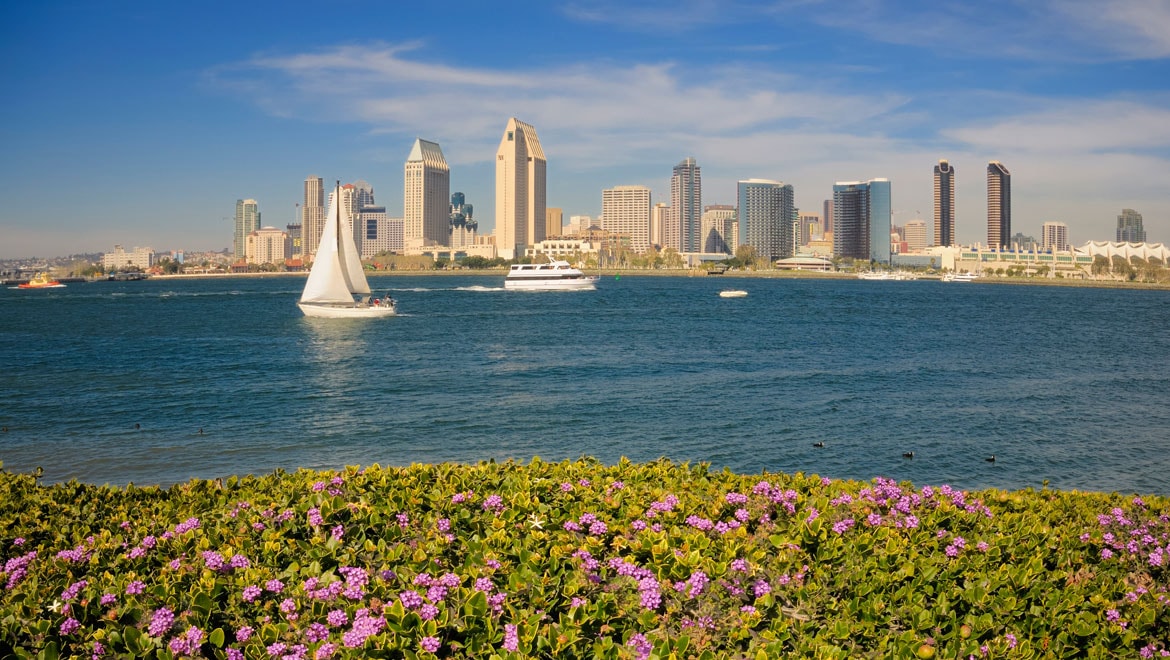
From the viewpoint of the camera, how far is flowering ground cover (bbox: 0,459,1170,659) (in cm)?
576

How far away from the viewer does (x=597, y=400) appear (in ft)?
99.1

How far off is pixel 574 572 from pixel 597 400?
23630 millimetres

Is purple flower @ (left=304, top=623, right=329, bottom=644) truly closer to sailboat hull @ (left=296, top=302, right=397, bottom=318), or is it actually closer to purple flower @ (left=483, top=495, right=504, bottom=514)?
purple flower @ (left=483, top=495, right=504, bottom=514)

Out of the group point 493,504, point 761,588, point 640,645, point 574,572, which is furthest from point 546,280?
point 640,645

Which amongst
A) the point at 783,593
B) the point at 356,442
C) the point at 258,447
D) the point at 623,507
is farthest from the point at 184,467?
the point at 783,593

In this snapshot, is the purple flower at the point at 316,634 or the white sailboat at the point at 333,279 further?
the white sailboat at the point at 333,279

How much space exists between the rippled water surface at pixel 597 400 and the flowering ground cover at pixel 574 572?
476 inches

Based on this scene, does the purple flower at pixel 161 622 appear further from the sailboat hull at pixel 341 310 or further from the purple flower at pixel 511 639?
the sailboat hull at pixel 341 310

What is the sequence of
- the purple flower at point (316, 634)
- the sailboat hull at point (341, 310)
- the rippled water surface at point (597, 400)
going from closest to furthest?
the purple flower at point (316, 634)
the rippled water surface at point (597, 400)
the sailboat hull at point (341, 310)

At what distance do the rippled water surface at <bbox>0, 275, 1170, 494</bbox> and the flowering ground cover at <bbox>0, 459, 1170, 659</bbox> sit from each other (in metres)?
12.1

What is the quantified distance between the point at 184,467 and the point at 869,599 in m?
17.7

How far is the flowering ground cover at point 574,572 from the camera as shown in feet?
18.9

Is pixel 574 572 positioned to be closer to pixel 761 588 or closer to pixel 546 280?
pixel 761 588

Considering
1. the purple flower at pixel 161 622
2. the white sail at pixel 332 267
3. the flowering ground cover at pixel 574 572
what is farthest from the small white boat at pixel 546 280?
the purple flower at pixel 161 622
